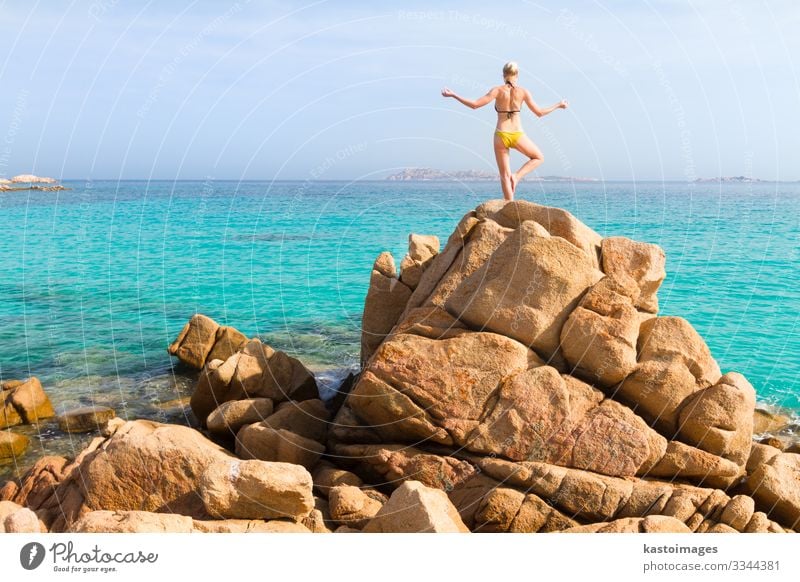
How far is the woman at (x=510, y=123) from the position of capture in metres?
13.7

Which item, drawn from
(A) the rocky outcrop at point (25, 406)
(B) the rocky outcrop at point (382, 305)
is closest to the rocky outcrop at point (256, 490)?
(B) the rocky outcrop at point (382, 305)

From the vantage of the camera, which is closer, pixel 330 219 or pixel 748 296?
pixel 748 296

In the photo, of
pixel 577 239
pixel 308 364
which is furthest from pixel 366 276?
pixel 577 239

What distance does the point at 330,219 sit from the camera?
70.1 meters

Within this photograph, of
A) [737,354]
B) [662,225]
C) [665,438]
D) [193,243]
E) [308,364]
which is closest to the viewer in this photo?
[665,438]

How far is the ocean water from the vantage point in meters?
21.3

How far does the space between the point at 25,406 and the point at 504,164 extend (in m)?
13.0

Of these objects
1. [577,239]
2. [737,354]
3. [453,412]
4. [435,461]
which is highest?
[577,239]

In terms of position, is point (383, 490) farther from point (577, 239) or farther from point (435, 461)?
point (577, 239)

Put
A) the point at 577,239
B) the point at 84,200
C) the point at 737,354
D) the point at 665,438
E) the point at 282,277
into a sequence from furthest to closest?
the point at 84,200, the point at 282,277, the point at 737,354, the point at 577,239, the point at 665,438

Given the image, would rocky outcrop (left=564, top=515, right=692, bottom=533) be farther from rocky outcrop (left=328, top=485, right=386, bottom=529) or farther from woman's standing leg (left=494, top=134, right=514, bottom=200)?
woman's standing leg (left=494, top=134, right=514, bottom=200)

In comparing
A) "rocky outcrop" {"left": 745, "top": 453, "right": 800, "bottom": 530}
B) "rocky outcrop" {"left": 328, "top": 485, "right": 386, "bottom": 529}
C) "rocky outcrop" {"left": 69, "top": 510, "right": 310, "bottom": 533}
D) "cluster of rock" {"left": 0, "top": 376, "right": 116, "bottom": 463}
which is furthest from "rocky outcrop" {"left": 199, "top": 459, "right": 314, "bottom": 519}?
"cluster of rock" {"left": 0, "top": 376, "right": 116, "bottom": 463}

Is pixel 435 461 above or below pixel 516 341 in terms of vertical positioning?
below

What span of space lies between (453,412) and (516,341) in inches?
63.0
